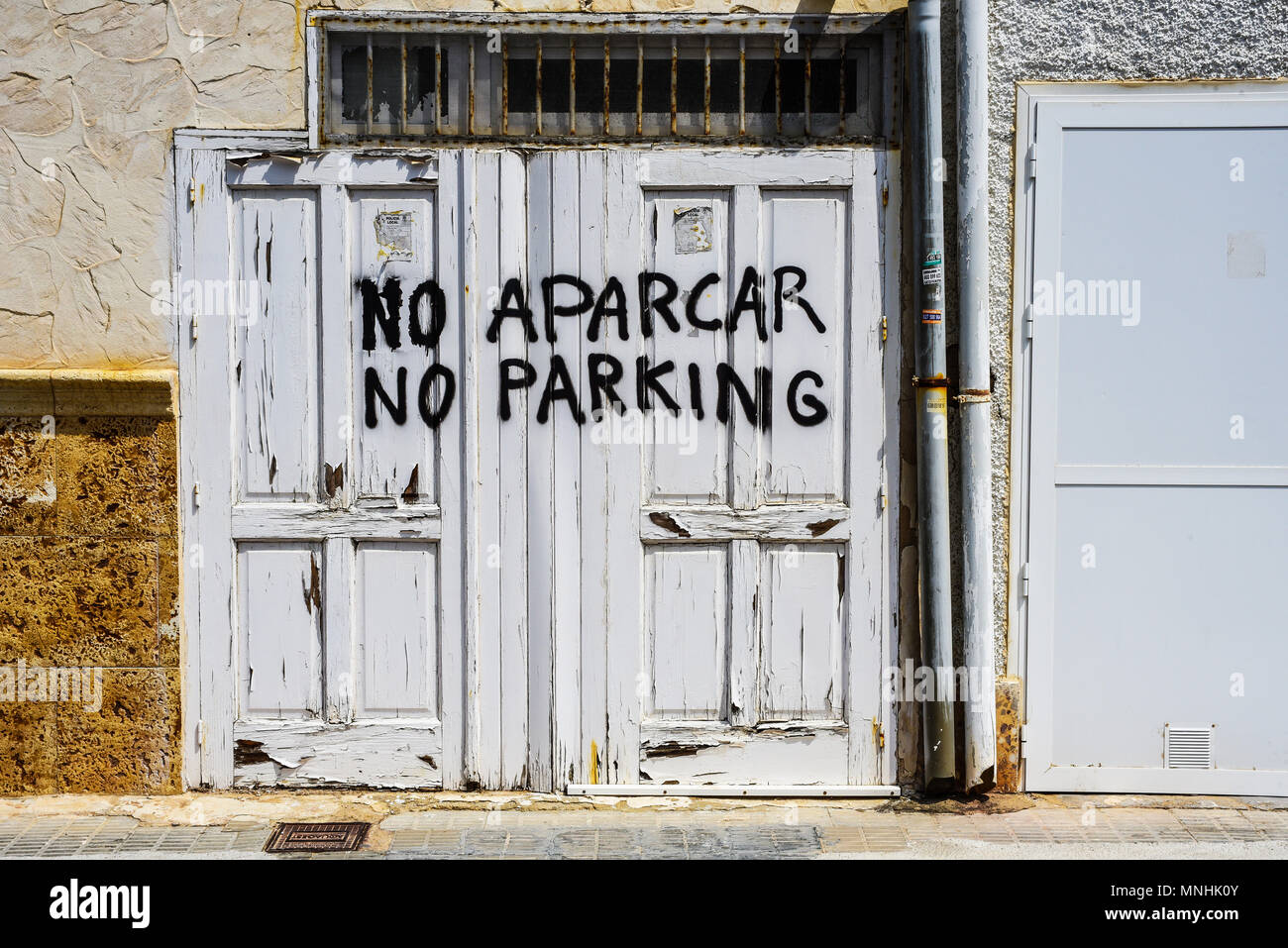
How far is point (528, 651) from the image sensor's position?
4379 mm

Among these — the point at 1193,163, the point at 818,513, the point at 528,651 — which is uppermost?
the point at 1193,163

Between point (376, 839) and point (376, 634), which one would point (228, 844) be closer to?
point (376, 839)

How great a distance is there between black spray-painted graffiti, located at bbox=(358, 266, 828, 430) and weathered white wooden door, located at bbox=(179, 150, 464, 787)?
0.02m

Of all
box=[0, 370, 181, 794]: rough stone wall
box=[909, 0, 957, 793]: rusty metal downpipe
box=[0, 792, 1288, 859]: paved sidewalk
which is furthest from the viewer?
box=[0, 370, 181, 794]: rough stone wall

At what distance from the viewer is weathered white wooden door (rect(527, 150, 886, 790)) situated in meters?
4.30

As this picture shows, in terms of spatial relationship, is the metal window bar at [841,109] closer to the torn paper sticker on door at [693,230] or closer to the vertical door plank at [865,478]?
the vertical door plank at [865,478]

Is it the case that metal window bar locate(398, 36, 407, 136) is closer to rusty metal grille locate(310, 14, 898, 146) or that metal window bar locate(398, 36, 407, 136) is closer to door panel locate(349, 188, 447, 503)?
rusty metal grille locate(310, 14, 898, 146)

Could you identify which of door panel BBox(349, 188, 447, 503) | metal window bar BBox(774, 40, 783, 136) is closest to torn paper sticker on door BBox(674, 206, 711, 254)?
metal window bar BBox(774, 40, 783, 136)

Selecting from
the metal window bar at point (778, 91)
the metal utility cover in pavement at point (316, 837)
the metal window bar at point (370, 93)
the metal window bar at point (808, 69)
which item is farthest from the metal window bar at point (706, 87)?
the metal utility cover in pavement at point (316, 837)

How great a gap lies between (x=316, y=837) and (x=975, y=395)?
9.63ft

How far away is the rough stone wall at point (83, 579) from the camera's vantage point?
14.0ft

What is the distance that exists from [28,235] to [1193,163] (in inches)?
175

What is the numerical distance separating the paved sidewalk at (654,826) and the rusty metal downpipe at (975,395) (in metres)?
0.32
